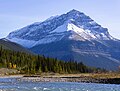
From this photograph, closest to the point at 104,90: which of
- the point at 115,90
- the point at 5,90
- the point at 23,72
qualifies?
the point at 115,90

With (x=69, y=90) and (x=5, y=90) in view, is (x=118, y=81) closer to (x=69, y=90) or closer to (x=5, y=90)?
(x=69, y=90)

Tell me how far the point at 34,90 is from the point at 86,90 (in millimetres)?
10243

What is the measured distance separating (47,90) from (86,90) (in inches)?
304

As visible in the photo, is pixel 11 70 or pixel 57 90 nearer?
pixel 57 90

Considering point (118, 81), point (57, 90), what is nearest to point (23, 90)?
point (57, 90)

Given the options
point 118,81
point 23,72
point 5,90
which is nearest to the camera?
point 5,90

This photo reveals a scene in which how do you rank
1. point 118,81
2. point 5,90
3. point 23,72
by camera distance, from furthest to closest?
point 23,72 → point 118,81 → point 5,90

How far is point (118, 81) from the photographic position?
355 feet

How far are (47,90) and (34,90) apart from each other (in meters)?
2.52

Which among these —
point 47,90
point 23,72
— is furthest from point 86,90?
point 23,72

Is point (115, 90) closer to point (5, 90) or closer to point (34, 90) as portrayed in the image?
point (34, 90)

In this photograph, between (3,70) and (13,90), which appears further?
(3,70)

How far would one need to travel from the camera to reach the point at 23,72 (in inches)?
7830

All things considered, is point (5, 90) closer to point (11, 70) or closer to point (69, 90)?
point (69, 90)
